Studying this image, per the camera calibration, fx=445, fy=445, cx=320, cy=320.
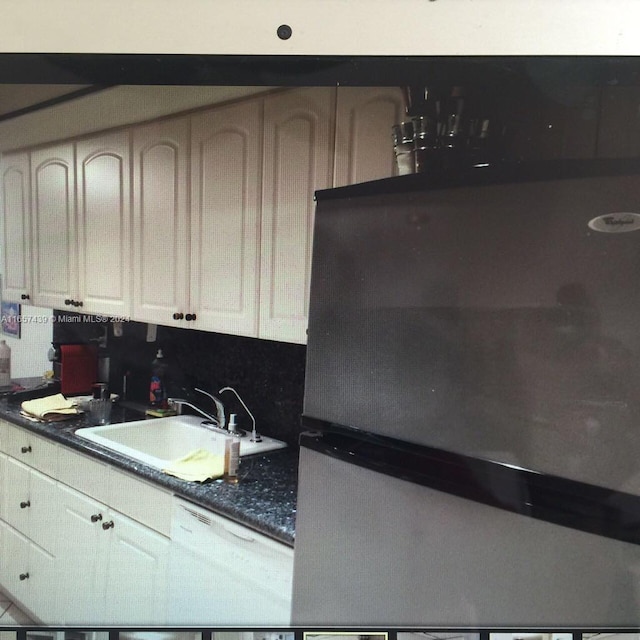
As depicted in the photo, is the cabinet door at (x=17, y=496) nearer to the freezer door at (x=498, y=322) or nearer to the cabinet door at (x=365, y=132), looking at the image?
the freezer door at (x=498, y=322)

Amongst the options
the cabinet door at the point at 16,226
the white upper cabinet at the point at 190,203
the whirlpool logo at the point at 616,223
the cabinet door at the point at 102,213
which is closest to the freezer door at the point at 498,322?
the whirlpool logo at the point at 616,223

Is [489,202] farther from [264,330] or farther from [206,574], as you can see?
[206,574]

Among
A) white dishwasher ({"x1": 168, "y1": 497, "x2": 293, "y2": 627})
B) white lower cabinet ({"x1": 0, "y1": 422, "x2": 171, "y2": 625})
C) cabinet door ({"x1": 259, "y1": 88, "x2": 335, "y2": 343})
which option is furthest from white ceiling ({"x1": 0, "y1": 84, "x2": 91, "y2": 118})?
white dishwasher ({"x1": 168, "y1": 497, "x2": 293, "y2": 627})

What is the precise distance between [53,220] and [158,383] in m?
0.33

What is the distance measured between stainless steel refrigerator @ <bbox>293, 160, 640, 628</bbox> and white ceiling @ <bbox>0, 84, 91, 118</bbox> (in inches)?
15.0

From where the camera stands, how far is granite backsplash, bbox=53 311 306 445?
77 cm

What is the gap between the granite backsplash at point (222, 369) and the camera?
771 mm

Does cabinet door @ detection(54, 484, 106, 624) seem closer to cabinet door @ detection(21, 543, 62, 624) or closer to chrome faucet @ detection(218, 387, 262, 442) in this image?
cabinet door @ detection(21, 543, 62, 624)

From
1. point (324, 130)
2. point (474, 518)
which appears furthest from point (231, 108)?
point (474, 518)

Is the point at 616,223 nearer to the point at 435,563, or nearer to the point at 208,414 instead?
the point at 435,563

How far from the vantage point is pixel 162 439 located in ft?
2.91

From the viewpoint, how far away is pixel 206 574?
72cm

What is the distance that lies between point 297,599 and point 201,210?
657mm

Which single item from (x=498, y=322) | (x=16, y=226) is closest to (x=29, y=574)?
(x=16, y=226)
